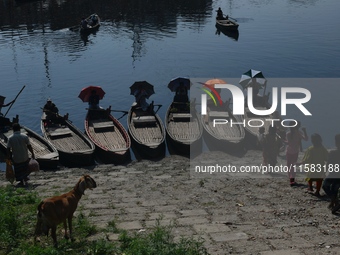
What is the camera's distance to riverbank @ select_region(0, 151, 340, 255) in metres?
9.57

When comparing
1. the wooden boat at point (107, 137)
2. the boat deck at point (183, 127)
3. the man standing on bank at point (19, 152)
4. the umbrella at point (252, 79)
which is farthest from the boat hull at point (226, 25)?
the man standing on bank at point (19, 152)

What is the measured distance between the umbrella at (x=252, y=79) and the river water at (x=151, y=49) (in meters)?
3.48

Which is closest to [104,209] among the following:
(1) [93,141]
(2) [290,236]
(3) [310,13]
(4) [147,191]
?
(4) [147,191]

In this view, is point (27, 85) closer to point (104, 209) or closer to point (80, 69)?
point (80, 69)

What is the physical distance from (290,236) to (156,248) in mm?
2864

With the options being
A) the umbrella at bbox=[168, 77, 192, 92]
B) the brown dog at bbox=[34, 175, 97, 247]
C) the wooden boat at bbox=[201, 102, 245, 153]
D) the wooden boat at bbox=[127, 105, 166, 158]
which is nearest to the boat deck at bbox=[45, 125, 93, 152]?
the wooden boat at bbox=[127, 105, 166, 158]

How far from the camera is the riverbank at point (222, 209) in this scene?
9.57 m

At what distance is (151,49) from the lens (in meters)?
50.8

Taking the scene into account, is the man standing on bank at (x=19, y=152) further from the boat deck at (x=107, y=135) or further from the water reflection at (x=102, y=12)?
the water reflection at (x=102, y=12)

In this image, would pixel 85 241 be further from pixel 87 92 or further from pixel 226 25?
pixel 226 25

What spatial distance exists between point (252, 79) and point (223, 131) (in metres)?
5.15

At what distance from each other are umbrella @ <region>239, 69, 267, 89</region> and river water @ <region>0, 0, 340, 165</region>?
348 cm

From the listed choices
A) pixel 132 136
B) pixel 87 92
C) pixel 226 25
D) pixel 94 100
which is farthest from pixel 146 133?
pixel 226 25

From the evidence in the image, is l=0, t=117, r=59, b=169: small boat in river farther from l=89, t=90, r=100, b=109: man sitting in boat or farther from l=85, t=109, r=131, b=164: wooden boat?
l=89, t=90, r=100, b=109: man sitting in boat
